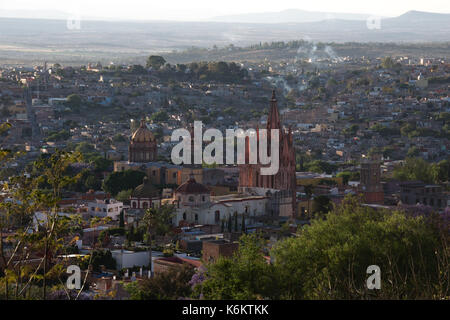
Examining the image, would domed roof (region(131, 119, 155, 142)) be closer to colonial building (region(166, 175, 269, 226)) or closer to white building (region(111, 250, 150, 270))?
colonial building (region(166, 175, 269, 226))

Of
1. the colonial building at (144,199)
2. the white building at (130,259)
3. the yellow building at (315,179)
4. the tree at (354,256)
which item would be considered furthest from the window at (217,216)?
the tree at (354,256)

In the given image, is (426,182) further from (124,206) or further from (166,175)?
(124,206)

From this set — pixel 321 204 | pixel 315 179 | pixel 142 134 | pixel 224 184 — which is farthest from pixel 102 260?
pixel 315 179

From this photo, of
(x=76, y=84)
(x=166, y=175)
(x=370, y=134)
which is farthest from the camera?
(x=76, y=84)
